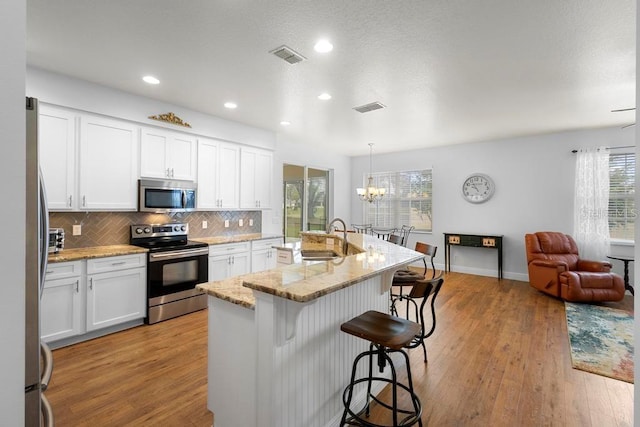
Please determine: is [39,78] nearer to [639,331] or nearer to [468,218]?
[639,331]

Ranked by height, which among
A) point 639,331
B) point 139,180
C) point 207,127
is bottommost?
point 639,331

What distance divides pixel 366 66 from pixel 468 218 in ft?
15.2

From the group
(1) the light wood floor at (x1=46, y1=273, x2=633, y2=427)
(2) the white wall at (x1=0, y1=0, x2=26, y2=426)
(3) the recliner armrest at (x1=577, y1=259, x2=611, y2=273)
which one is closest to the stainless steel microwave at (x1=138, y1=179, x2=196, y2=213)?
(1) the light wood floor at (x1=46, y1=273, x2=633, y2=427)

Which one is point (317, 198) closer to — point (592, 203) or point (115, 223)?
point (115, 223)

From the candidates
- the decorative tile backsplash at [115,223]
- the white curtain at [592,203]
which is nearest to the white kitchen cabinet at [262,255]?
the decorative tile backsplash at [115,223]

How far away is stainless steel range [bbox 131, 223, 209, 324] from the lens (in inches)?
141

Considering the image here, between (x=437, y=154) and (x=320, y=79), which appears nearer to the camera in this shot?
(x=320, y=79)

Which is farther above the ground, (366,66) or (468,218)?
(366,66)

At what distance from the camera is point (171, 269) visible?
3750 millimetres

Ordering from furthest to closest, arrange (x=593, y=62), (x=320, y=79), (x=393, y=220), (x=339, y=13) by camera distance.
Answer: (x=393, y=220) → (x=320, y=79) → (x=593, y=62) → (x=339, y=13)

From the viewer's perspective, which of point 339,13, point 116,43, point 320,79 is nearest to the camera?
point 339,13

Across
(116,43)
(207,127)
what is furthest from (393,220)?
(116,43)

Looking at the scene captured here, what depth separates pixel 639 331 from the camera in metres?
0.95

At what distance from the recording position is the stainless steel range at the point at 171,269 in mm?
3590
